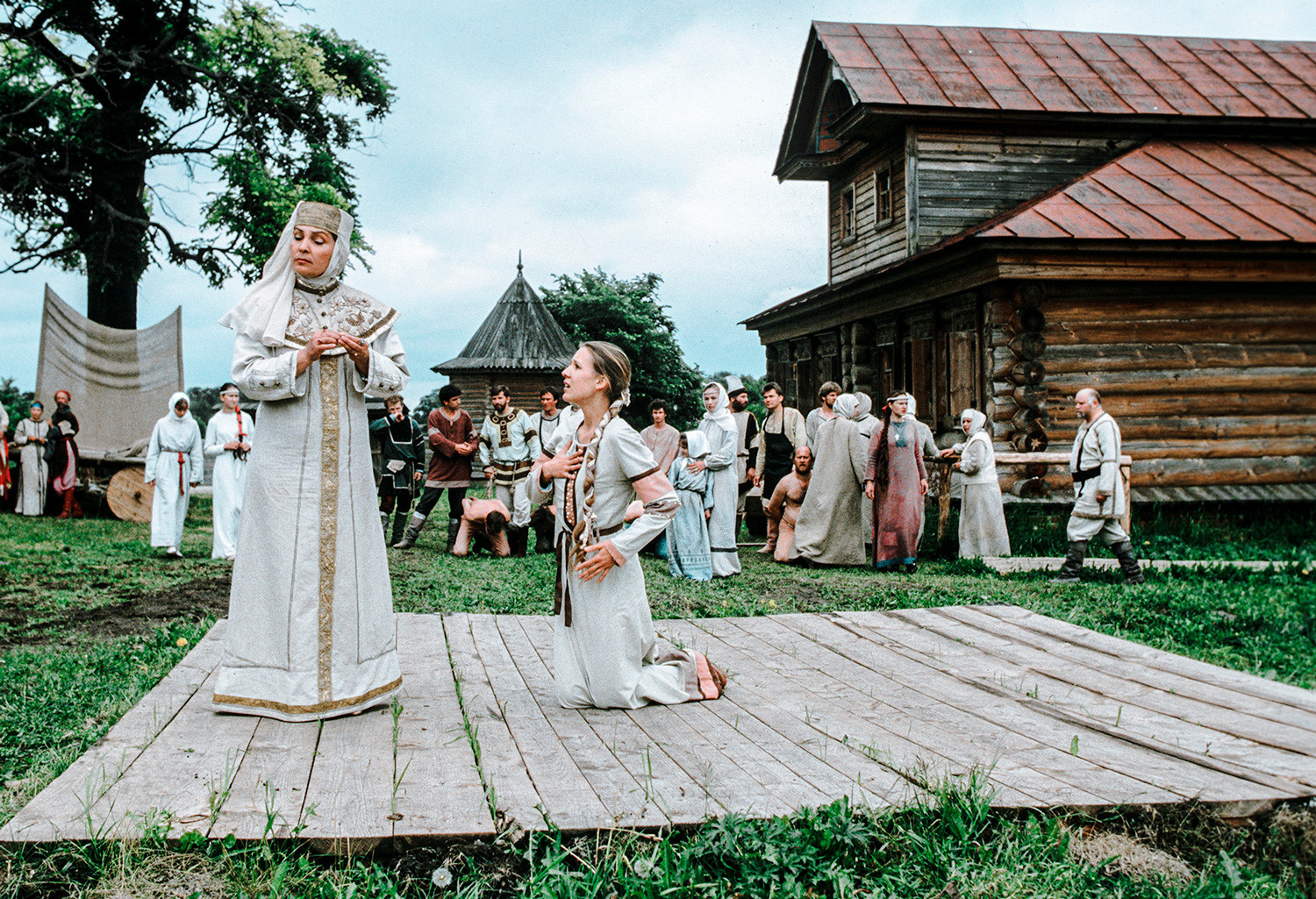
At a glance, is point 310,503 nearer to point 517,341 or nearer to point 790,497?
point 790,497

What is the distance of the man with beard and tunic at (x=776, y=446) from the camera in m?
11.7

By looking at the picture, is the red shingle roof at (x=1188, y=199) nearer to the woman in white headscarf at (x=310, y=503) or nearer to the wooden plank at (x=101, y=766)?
the woman in white headscarf at (x=310, y=503)

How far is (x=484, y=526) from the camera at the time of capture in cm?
1158

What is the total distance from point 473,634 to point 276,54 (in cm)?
1654

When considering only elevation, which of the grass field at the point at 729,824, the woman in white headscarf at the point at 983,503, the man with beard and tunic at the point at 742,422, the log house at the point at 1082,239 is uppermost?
the log house at the point at 1082,239

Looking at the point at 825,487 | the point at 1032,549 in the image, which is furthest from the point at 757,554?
the point at 1032,549

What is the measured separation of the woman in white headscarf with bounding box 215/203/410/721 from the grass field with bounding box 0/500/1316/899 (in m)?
0.88

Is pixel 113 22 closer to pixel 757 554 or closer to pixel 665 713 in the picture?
pixel 757 554

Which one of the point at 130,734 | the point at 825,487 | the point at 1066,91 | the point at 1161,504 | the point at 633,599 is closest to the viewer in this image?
the point at 130,734

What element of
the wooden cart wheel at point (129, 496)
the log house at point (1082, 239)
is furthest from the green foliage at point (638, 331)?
the wooden cart wheel at point (129, 496)

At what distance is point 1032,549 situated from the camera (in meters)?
11.5

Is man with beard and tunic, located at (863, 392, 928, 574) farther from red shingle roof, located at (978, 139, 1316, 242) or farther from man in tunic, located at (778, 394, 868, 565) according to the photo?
red shingle roof, located at (978, 139, 1316, 242)

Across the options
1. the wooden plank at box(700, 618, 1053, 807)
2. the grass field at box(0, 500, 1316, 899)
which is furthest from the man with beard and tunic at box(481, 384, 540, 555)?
the wooden plank at box(700, 618, 1053, 807)

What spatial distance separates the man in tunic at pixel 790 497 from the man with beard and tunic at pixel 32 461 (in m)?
12.5
